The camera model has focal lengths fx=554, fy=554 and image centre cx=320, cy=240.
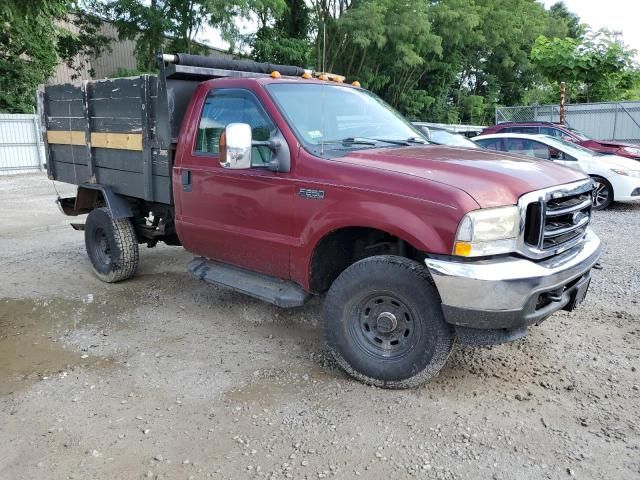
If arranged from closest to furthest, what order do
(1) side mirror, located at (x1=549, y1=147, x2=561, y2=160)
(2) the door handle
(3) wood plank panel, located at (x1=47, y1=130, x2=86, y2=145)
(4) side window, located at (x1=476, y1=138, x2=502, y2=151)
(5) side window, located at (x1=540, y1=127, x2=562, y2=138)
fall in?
(2) the door handle, (3) wood plank panel, located at (x1=47, y1=130, x2=86, y2=145), (1) side mirror, located at (x1=549, y1=147, x2=561, y2=160), (4) side window, located at (x1=476, y1=138, x2=502, y2=151), (5) side window, located at (x1=540, y1=127, x2=562, y2=138)

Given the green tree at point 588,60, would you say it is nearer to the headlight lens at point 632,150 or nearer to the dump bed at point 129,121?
the headlight lens at point 632,150

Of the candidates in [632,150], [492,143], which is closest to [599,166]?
[492,143]

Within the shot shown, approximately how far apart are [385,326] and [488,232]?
0.90m

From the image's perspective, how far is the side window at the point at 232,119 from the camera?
161 inches

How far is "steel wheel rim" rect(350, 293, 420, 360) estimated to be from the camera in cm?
350

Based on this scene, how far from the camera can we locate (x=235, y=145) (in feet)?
11.6

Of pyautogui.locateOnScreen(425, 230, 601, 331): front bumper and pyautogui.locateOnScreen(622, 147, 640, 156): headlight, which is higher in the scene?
pyautogui.locateOnScreen(622, 147, 640, 156): headlight

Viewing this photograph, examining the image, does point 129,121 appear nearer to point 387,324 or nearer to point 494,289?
point 387,324

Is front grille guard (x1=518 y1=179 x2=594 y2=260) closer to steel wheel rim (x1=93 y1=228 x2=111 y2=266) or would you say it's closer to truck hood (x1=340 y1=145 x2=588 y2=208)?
truck hood (x1=340 y1=145 x2=588 y2=208)

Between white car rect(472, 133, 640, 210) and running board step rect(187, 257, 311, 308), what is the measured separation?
6.90m

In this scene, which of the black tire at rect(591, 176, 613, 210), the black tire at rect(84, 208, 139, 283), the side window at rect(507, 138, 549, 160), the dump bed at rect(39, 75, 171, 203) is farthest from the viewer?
the side window at rect(507, 138, 549, 160)

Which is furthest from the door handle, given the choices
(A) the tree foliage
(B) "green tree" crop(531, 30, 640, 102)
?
(B) "green tree" crop(531, 30, 640, 102)

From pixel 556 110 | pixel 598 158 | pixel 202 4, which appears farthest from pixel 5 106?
pixel 556 110

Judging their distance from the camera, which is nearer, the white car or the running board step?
the running board step
